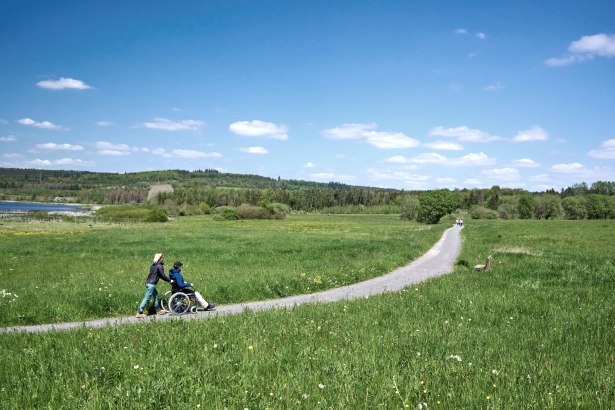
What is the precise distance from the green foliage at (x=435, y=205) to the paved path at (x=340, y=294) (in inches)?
2999

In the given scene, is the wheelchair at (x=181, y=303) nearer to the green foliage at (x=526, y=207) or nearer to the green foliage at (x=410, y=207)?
the green foliage at (x=410, y=207)

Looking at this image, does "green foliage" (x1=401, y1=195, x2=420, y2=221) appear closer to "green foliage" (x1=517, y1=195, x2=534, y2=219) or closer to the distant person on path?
"green foliage" (x1=517, y1=195, x2=534, y2=219)

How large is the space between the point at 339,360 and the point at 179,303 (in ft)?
29.3

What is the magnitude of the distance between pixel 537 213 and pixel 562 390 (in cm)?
15149

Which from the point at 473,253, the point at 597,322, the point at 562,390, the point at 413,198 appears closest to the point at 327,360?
the point at 562,390

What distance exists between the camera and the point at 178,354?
25.1 ft

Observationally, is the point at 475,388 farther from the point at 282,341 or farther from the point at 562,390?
the point at 282,341

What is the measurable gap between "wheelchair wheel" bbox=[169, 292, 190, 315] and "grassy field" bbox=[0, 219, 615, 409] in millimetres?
3426

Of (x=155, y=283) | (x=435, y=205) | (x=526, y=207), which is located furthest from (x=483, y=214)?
(x=155, y=283)

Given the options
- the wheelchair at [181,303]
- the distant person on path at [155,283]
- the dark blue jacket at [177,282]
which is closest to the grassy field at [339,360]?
the wheelchair at [181,303]

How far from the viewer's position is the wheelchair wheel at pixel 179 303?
14.3 m

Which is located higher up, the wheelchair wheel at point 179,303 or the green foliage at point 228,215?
the wheelchair wheel at point 179,303

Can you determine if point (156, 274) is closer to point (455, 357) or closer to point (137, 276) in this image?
point (137, 276)

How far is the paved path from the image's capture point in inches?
486
